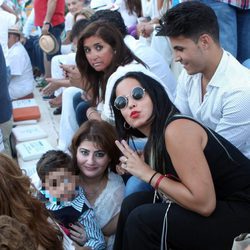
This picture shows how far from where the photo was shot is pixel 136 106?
1.89 metres

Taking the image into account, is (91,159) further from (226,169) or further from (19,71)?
(19,71)

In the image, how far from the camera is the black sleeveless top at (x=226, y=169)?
167cm

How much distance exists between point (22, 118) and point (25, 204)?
3026 mm

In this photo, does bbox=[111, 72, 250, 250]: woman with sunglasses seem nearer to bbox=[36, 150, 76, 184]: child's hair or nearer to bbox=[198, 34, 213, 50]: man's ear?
bbox=[198, 34, 213, 50]: man's ear

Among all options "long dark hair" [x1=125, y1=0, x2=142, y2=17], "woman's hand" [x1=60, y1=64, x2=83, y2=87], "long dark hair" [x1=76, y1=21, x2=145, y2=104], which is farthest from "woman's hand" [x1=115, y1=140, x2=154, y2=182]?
"long dark hair" [x1=125, y1=0, x2=142, y2=17]

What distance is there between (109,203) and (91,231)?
207 millimetres

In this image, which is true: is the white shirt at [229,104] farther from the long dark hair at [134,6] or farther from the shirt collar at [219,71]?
the long dark hair at [134,6]

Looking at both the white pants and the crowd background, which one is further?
the white pants

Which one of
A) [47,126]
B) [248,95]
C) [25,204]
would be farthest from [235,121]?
[47,126]

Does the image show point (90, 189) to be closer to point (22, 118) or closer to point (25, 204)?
point (25, 204)

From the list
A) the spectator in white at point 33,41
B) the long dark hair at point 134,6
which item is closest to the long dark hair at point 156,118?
the long dark hair at point 134,6

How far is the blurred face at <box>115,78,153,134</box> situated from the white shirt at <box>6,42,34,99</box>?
3.04 metres

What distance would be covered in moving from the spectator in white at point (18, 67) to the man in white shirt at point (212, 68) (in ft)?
9.68

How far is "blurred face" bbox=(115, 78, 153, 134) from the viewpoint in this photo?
1.88 meters
